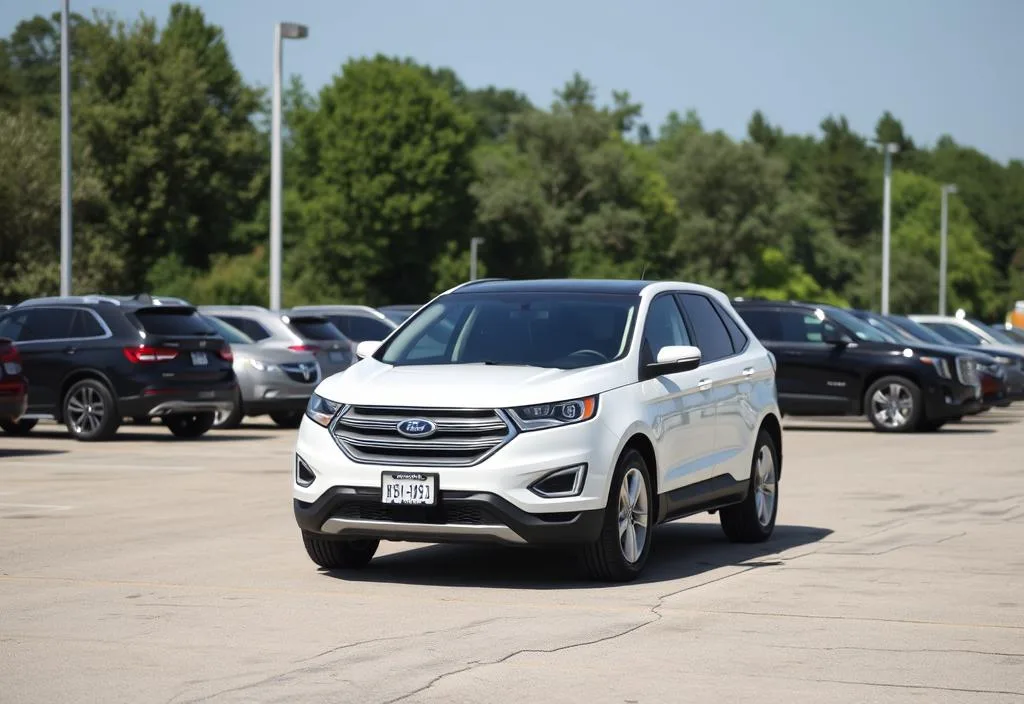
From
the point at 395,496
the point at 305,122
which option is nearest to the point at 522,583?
the point at 395,496

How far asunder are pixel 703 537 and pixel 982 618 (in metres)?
3.81

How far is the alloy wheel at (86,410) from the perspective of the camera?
21.9 metres

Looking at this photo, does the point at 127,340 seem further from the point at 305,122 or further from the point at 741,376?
the point at 305,122

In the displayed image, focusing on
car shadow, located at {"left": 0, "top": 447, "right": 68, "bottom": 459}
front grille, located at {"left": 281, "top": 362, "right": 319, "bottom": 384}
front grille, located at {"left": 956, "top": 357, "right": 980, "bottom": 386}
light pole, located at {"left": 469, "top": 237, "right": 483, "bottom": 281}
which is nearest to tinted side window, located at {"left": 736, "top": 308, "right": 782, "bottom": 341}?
front grille, located at {"left": 956, "top": 357, "right": 980, "bottom": 386}

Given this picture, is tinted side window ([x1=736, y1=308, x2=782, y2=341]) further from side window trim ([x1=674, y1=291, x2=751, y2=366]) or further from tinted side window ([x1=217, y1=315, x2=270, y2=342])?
side window trim ([x1=674, y1=291, x2=751, y2=366])

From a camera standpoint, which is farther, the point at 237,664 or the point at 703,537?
the point at 703,537

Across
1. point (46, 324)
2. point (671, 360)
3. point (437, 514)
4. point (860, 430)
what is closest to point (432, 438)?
point (437, 514)

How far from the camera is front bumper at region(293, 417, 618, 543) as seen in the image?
9234mm

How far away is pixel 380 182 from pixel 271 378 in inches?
2291

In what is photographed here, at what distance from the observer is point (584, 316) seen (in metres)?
10.5

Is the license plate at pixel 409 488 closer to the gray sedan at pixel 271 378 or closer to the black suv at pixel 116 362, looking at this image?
the black suv at pixel 116 362

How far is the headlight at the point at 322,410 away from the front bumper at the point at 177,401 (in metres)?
12.1

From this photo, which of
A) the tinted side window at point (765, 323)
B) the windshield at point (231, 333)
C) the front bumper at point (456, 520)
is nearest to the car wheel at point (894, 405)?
the tinted side window at point (765, 323)

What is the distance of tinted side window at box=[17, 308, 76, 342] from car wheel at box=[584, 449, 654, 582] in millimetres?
13699
